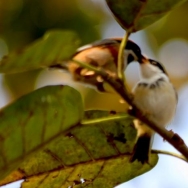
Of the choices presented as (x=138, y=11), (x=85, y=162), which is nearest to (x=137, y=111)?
(x=138, y=11)

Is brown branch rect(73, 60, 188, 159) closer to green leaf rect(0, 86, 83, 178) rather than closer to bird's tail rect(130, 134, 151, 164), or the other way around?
green leaf rect(0, 86, 83, 178)

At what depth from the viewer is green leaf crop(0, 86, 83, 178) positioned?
3.00ft

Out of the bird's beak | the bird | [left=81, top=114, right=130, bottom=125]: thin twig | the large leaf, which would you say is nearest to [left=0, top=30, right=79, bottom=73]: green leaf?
the bird

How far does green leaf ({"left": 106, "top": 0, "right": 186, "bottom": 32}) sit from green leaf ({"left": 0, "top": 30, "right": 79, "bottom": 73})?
0.53 feet

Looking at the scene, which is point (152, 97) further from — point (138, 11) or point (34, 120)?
point (34, 120)

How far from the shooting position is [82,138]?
123 centimetres

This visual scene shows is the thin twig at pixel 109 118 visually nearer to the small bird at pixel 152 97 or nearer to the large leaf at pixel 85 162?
the large leaf at pixel 85 162

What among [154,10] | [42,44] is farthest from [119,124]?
[42,44]

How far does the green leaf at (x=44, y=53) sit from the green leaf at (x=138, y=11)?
0.53 feet

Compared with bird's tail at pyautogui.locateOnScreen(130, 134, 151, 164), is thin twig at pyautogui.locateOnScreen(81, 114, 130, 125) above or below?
above

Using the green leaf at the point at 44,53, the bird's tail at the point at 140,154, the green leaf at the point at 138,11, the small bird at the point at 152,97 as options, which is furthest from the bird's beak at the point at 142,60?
the green leaf at the point at 44,53

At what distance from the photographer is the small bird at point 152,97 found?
4.65 ft

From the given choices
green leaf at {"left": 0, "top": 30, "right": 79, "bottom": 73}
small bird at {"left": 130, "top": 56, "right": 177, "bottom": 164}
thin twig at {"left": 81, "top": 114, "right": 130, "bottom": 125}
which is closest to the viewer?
green leaf at {"left": 0, "top": 30, "right": 79, "bottom": 73}

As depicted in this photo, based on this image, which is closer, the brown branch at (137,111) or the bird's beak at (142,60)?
the brown branch at (137,111)
